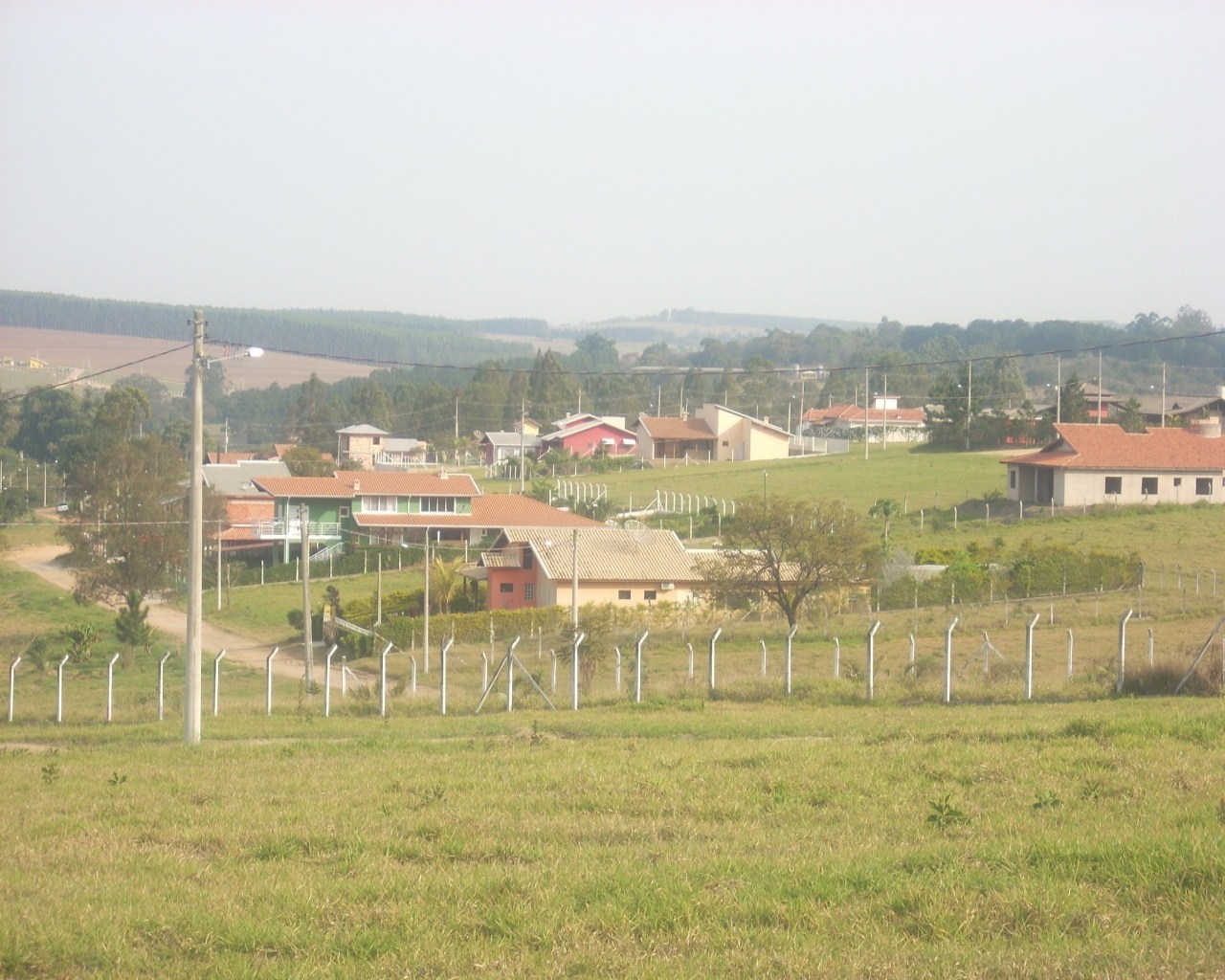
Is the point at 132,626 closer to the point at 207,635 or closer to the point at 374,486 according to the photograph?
the point at 207,635

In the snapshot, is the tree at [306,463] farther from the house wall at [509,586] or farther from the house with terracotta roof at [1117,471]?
the house with terracotta roof at [1117,471]

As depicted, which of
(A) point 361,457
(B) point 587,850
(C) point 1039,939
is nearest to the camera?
(C) point 1039,939

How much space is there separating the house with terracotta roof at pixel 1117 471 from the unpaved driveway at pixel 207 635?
32.9 meters

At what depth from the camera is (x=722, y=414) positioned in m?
A: 103

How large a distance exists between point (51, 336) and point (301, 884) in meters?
87.8

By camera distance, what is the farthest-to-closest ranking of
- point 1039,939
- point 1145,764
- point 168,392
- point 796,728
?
point 168,392 → point 796,728 → point 1145,764 → point 1039,939

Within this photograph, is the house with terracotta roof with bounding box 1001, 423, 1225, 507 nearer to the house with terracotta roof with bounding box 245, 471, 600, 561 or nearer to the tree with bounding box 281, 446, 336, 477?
the house with terracotta roof with bounding box 245, 471, 600, 561

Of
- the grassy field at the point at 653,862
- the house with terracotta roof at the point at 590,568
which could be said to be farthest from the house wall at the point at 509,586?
the grassy field at the point at 653,862

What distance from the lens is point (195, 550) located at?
16.9m

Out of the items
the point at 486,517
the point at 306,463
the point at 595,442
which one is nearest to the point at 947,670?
the point at 486,517

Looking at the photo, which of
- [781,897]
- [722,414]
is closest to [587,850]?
[781,897]

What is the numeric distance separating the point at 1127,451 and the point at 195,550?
4909 centimetres

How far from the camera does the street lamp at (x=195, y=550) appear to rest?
1669cm

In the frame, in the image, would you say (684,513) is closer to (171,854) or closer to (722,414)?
(722,414)
